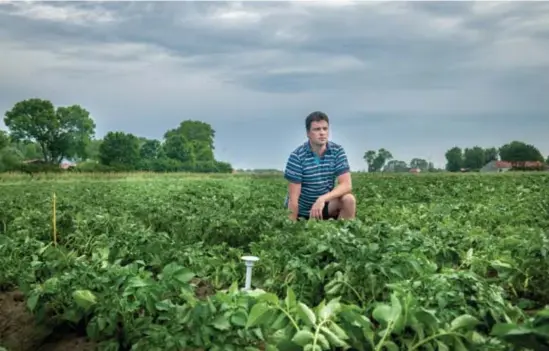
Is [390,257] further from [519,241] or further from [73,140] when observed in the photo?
[73,140]

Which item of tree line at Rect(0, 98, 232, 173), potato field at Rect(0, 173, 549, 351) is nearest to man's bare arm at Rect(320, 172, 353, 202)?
potato field at Rect(0, 173, 549, 351)

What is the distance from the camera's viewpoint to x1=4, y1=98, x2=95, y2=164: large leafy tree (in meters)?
29.2

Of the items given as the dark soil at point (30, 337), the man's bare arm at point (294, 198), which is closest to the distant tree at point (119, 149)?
the man's bare arm at point (294, 198)

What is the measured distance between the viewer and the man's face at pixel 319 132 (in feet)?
22.6

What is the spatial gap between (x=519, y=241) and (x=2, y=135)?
32.3 metres

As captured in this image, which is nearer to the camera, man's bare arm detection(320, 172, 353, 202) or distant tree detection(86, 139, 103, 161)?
man's bare arm detection(320, 172, 353, 202)

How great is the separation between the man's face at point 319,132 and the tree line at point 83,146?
21.5m

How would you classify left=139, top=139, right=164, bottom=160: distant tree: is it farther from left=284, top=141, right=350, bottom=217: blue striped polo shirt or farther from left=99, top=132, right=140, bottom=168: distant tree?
left=284, top=141, right=350, bottom=217: blue striped polo shirt

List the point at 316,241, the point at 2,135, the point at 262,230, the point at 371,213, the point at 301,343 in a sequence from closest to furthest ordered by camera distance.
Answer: the point at 301,343 → the point at 316,241 → the point at 262,230 → the point at 371,213 → the point at 2,135

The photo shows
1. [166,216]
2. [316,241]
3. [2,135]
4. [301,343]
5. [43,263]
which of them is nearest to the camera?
[301,343]

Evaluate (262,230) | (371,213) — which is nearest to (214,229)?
(262,230)

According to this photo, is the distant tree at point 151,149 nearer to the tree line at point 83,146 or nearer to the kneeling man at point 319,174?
the tree line at point 83,146

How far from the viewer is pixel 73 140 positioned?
98.1ft

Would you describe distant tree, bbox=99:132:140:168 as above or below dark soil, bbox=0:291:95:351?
above
